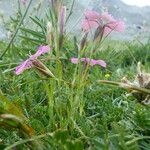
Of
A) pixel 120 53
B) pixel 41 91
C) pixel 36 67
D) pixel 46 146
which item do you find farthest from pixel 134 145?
pixel 120 53

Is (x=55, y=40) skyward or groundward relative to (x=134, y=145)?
skyward

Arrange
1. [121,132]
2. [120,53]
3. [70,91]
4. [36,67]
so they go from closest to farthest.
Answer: [121,132]
[36,67]
[70,91]
[120,53]

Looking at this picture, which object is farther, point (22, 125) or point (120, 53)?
point (120, 53)

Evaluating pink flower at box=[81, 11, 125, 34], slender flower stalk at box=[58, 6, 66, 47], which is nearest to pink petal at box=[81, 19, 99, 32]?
pink flower at box=[81, 11, 125, 34]

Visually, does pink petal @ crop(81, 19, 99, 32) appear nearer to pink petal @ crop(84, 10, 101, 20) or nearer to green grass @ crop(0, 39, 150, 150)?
pink petal @ crop(84, 10, 101, 20)

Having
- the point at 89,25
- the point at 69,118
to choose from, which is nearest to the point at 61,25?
the point at 89,25

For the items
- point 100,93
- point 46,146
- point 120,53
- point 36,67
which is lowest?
point 120,53

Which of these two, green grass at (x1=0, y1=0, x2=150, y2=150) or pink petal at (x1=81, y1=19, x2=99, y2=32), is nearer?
green grass at (x1=0, y1=0, x2=150, y2=150)

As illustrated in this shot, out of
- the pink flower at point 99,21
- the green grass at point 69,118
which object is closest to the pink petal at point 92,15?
the pink flower at point 99,21

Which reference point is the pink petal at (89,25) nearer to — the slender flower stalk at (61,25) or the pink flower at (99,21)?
the pink flower at (99,21)

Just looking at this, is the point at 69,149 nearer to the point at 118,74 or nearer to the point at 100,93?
the point at 100,93

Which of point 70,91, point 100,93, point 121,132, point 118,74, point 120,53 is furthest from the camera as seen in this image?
point 120,53
